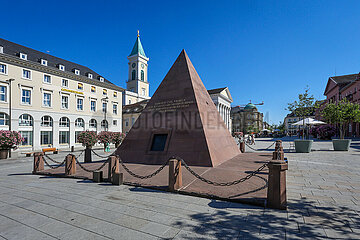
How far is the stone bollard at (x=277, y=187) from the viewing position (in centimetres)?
411

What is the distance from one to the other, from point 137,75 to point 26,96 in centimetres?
3567

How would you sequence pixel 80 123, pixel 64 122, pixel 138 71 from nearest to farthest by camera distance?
1. pixel 64 122
2. pixel 80 123
3. pixel 138 71

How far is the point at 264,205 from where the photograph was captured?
13.9 ft

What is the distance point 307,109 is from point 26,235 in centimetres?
1819

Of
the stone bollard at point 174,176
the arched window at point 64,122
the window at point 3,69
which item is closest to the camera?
the stone bollard at point 174,176

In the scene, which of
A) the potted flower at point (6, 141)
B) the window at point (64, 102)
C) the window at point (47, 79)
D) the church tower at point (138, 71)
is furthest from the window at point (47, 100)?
the church tower at point (138, 71)

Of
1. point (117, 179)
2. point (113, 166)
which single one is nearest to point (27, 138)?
point (113, 166)

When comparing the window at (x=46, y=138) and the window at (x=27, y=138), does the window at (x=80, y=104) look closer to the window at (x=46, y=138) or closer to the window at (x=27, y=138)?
the window at (x=46, y=138)

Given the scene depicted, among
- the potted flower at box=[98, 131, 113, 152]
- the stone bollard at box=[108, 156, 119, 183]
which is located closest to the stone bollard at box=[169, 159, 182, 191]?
the stone bollard at box=[108, 156, 119, 183]

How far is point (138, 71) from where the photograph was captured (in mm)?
58188

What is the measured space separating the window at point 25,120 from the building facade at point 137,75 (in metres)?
31.5

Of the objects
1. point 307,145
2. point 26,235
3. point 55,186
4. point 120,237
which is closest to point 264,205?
point 120,237

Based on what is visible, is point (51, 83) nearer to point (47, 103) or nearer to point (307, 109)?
point (47, 103)

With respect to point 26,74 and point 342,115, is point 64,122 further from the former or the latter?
point 342,115
